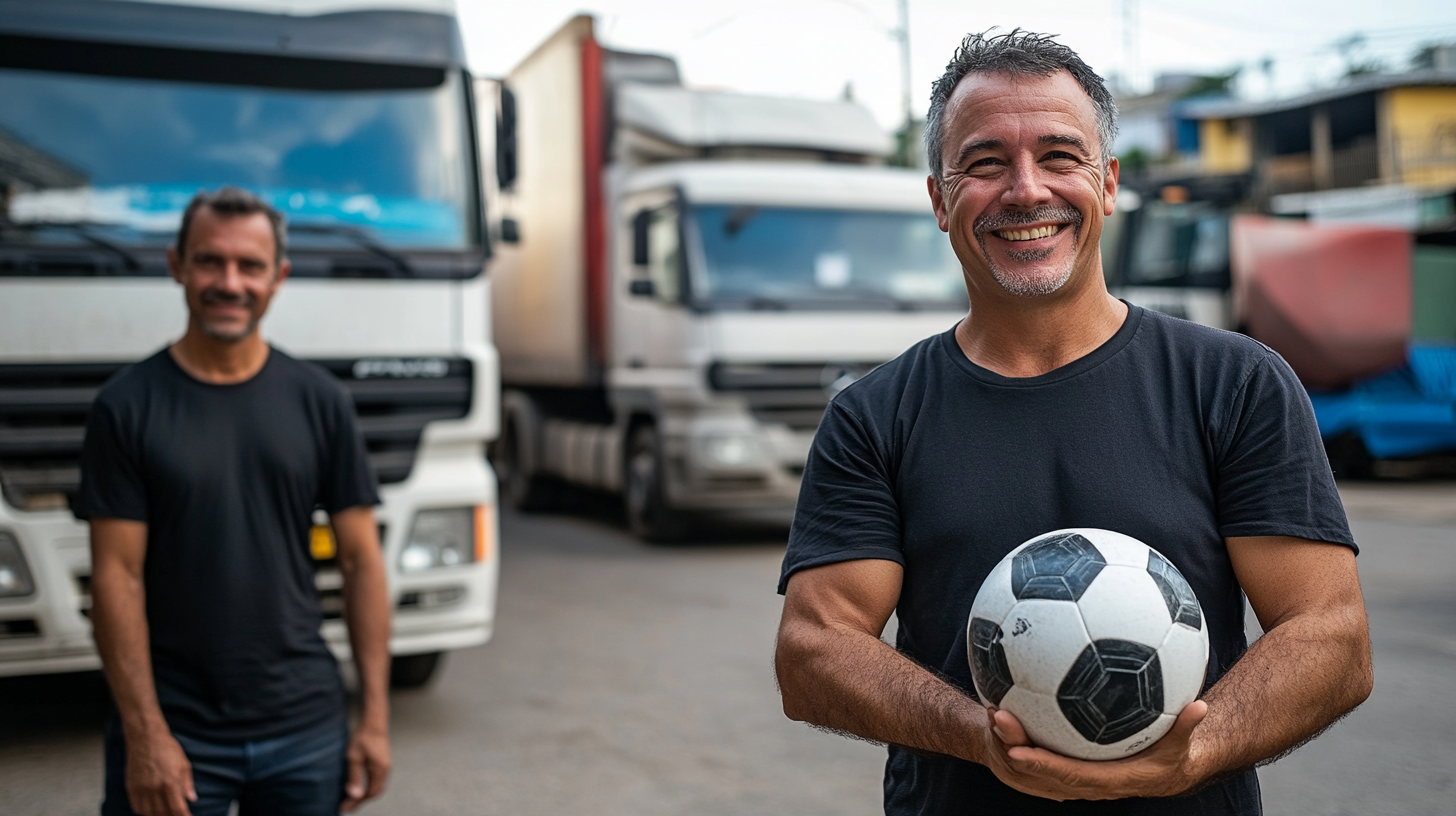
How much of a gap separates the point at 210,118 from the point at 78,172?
53 centimetres

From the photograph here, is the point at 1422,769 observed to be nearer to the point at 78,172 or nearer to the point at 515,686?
the point at 515,686

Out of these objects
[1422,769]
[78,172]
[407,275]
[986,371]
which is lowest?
[1422,769]

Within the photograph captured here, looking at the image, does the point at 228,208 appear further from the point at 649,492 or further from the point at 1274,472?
the point at 649,492

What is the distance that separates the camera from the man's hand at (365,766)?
3.01m

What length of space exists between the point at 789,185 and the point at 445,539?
542 centimetres

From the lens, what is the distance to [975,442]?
1.84 meters

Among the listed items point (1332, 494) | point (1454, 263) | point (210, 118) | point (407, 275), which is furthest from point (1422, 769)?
point (1454, 263)

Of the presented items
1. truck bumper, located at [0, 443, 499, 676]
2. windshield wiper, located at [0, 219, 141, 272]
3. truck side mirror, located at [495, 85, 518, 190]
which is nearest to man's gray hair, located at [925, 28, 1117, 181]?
truck bumper, located at [0, 443, 499, 676]

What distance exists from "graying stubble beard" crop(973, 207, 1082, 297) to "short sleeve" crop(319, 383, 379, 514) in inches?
69.0

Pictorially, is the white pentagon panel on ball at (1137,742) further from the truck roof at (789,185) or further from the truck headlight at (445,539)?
the truck roof at (789,185)

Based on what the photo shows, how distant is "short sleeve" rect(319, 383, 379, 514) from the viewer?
3.12 m

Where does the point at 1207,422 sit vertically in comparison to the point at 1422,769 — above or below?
above

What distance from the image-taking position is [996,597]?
1.65 metres

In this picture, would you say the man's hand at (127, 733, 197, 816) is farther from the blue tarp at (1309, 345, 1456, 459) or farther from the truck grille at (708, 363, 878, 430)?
the blue tarp at (1309, 345, 1456, 459)
